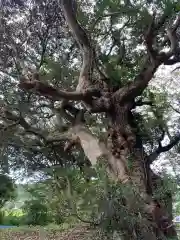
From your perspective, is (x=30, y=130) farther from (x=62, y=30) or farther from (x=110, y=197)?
(x=110, y=197)

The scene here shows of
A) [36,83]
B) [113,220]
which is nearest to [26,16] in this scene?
[36,83]

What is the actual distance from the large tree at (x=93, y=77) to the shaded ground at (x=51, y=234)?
1024mm

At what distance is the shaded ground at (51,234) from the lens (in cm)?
535

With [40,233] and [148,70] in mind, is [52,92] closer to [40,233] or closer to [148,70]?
[148,70]

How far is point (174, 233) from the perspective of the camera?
18.8ft

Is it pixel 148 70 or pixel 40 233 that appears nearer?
pixel 148 70

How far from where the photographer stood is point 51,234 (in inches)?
299

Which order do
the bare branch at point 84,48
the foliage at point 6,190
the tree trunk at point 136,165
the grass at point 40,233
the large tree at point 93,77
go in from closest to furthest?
the tree trunk at point 136,165, the large tree at point 93,77, the bare branch at point 84,48, the grass at point 40,233, the foliage at point 6,190

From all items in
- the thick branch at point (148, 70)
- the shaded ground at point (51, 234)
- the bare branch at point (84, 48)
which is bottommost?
the shaded ground at point (51, 234)

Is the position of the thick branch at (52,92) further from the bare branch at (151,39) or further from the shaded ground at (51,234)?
the shaded ground at (51,234)

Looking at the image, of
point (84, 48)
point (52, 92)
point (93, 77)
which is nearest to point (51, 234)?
point (52, 92)

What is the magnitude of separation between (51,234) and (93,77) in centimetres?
366

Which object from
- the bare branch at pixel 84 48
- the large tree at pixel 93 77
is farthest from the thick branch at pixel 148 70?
the bare branch at pixel 84 48

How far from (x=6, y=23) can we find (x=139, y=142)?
4.33 meters
